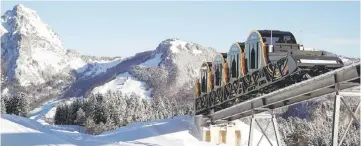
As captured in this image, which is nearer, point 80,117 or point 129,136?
point 129,136

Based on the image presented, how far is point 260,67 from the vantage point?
91.9ft

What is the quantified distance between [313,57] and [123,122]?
85.9 m

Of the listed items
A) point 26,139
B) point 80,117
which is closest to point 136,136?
point 26,139

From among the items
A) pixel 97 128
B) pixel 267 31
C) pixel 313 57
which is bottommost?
pixel 97 128

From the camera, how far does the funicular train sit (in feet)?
81.9

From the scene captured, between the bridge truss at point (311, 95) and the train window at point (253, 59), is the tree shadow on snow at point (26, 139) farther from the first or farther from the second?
the train window at point (253, 59)

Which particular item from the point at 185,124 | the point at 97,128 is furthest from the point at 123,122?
the point at 185,124

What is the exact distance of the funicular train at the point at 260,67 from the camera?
2497 cm

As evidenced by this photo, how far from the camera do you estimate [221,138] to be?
130 feet

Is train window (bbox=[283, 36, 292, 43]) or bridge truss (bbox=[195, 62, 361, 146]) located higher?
train window (bbox=[283, 36, 292, 43])

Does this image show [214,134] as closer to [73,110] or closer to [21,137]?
[21,137]

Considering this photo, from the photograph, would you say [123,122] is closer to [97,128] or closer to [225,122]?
[97,128]

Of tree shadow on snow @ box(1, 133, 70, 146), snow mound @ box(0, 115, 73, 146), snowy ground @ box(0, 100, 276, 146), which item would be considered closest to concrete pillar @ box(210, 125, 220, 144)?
snowy ground @ box(0, 100, 276, 146)

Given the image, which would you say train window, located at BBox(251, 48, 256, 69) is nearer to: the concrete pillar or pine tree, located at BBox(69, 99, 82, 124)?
the concrete pillar
